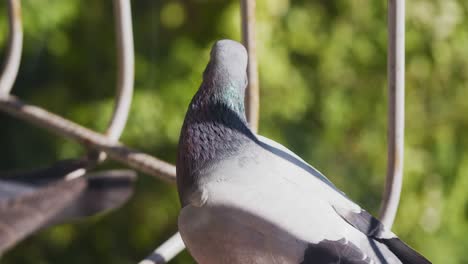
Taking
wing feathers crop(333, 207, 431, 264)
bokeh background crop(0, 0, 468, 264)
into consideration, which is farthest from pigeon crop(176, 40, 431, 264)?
bokeh background crop(0, 0, 468, 264)

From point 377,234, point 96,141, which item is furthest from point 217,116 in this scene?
point 96,141

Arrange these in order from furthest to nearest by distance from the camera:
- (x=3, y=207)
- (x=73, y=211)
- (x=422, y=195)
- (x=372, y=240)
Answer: (x=422, y=195) → (x=73, y=211) → (x=3, y=207) → (x=372, y=240)

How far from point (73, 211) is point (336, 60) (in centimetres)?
112

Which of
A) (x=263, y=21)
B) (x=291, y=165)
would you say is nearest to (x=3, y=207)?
(x=291, y=165)

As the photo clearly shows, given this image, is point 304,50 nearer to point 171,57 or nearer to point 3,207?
point 171,57

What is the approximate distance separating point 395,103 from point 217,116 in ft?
0.65

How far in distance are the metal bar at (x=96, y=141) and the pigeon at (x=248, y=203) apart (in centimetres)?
23

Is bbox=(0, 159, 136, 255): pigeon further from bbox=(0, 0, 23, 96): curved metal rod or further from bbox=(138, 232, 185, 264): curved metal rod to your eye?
bbox=(138, 232, 185, 264): curved metal rod

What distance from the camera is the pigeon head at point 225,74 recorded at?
679mm

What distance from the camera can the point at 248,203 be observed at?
0.63 m

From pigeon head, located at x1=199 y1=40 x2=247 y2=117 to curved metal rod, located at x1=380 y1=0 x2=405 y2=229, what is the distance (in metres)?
0.16

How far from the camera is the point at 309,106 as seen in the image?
2105 millimetres

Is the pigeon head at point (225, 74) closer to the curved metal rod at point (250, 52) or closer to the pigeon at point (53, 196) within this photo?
the curved metal rod at point (250, 52)

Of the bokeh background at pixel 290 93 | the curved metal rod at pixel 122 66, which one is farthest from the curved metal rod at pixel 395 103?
the bokeh background at pixel 290 93
